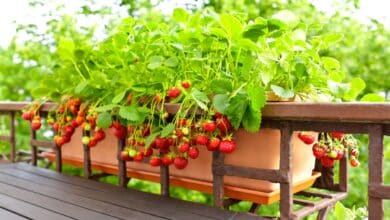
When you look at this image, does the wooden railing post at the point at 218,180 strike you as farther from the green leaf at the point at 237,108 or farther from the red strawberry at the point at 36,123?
the red strawberry at the point at 36,123

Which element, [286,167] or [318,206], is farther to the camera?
[318,206]

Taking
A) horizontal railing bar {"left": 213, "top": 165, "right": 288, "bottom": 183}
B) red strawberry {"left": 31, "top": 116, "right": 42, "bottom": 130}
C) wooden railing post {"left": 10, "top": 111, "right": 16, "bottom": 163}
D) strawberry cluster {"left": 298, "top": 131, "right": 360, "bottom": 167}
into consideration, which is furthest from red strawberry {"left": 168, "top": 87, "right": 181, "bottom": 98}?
wooden railing post {"left": 10, "top": 111, "right": 16, "bottom": 163}

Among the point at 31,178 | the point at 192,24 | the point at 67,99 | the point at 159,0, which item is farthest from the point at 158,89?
the point at 159,0

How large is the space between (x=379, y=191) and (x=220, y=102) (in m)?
0.38

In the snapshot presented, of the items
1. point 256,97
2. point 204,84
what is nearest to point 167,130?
point 204,84

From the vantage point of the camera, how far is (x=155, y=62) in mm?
1081

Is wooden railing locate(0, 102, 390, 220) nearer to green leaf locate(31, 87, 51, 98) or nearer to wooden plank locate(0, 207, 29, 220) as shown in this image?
wooden plank locate(0, 207, 29, 220)

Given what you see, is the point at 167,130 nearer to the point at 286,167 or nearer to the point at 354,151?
the point at 286,167

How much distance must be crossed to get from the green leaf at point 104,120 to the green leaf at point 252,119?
43 cm

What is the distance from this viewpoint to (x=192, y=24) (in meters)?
1.12

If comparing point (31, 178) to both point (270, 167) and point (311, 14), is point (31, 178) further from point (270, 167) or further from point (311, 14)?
point (311, 14)

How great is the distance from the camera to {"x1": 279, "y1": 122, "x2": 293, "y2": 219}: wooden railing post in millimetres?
961

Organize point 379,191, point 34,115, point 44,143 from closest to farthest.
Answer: point 379,191 < point 34,115 < point 44,143

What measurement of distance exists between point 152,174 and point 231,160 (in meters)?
0.35
